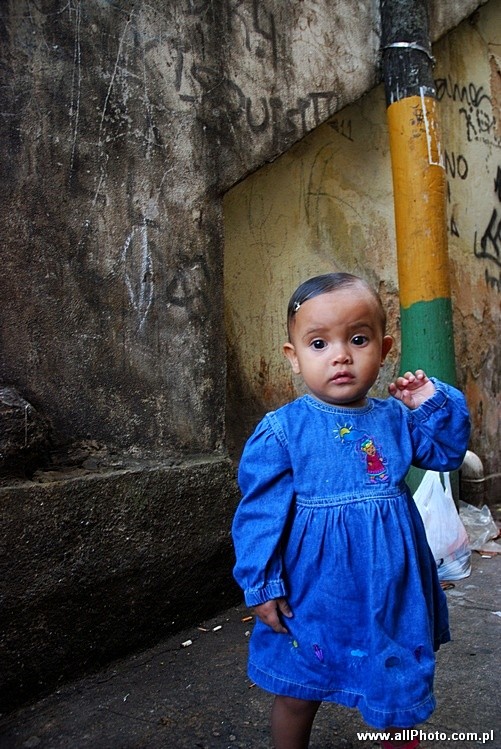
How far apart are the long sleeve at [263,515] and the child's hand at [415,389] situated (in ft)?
1.19

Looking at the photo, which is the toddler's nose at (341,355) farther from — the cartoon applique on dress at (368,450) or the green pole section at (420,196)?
the green pole section at (420,196)

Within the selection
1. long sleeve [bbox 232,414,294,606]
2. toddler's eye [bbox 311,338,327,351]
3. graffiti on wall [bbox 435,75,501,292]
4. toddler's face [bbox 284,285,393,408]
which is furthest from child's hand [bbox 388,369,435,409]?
graffiti on wall [bbox 435,75,501,292]

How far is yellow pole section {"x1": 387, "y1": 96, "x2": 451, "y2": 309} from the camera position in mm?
3656

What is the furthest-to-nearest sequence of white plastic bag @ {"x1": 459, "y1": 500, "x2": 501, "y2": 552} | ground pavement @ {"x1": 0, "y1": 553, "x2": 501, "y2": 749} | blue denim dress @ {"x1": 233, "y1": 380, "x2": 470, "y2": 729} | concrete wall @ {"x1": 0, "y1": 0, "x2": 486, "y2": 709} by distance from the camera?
white plastic bag @ {"x1": 459, "y1": 500, "x2": 501, "y2": 552}, concrete wall @ {"x1": 0, "y1": 0, "x2": 486, "y2": 709}, ground pavement @ {"x1": 0, "y1": 553, "x2": 501, "y2": 749}, blue denim dress @ {"x1": 233, "y1": 380, "x2": 470, "y2": 729}

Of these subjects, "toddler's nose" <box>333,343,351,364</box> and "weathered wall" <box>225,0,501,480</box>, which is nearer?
"toddler's nose" <box>333,343,351,364</box>

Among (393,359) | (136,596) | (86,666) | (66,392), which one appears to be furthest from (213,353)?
(393,359)

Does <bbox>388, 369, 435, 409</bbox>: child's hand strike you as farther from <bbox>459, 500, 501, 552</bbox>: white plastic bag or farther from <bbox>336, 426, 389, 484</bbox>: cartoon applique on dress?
<bbox>459, 500, 501, 552</bbox>: white plastic bag

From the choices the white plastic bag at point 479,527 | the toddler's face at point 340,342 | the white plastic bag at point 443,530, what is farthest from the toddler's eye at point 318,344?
the white plastic bag at point 479,527

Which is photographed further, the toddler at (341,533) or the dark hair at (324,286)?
the dark hair at (324,286)

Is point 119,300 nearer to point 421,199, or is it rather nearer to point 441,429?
point 441,429

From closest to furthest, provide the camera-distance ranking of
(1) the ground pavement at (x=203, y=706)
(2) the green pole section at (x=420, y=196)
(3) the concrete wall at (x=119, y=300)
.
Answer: (1) the ground pavement at (x=203, y=706) → (3) the concrete wall at (x=119, y=300) → (2) the green pole section at (x=420, y=196)

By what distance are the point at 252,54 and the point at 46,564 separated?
7.63ft

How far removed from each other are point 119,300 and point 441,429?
4.63 feet

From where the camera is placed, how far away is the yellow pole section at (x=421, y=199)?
366cm
